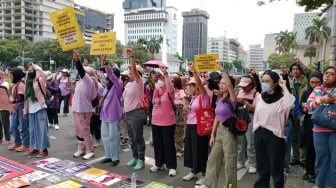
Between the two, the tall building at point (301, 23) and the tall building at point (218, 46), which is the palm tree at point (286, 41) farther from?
the tall building at point (218, 46)

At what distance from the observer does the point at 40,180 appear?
4590mm

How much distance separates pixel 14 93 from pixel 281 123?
5.45 metres

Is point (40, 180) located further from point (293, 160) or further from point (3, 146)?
point (293, 160)

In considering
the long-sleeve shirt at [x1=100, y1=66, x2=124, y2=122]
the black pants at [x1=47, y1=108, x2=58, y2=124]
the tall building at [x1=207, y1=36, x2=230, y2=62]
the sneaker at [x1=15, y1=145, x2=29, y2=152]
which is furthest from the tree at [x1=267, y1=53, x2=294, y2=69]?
the sneaker at [x1=15, y1=145, x2=29, y2=152]

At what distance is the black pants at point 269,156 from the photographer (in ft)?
11.8

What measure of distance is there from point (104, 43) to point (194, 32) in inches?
4648

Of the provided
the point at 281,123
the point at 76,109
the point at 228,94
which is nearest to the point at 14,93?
the point at 76,109

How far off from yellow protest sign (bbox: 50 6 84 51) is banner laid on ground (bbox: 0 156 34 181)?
2.17 meters

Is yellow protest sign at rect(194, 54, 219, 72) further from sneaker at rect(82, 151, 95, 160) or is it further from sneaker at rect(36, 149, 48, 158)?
sneaker at rect(36, 149, 48, 158)

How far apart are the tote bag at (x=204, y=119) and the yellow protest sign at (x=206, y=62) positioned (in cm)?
55

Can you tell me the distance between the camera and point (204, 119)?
4312mm

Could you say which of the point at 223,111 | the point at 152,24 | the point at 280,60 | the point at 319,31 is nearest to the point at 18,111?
the point at 223,111

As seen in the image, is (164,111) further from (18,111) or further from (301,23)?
(301,23)

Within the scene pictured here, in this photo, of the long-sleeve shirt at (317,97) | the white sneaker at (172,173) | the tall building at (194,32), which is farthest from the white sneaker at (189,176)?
the tall building at (194,32)
